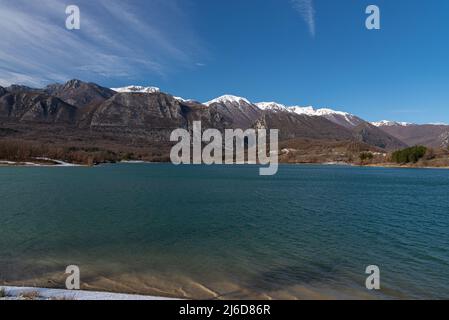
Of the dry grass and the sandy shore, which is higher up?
the dry grass

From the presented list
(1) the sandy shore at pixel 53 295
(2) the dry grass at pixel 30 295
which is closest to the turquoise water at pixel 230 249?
(1) the sandy shore at pixel 53 295

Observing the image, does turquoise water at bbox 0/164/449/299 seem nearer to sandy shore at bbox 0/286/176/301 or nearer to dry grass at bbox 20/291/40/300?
sandy shore at bbox 0/286/176/301

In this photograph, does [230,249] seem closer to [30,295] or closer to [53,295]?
[53,295]

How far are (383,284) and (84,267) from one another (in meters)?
20.5

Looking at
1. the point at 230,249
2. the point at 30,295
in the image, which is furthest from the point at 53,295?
the point at 230,249

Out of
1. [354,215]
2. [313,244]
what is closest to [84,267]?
[313,244]

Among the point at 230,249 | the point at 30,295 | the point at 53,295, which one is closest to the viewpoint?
the point at 30,295

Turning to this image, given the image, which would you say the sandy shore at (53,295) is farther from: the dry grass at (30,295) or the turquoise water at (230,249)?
the turquoise water at (230,249)

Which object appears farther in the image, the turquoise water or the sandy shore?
the turquoise water

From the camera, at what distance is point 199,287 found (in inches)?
869

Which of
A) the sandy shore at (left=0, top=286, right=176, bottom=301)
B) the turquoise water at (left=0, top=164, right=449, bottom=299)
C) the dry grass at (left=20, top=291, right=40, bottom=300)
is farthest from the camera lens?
the turquoise water at (left=0, top=164, right=449, bottom=299)

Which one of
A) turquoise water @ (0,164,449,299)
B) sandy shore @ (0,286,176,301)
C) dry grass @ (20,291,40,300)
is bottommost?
turquoise water @ (0,164,449,299)

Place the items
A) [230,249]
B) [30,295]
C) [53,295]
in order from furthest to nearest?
[230,249] < [53,295] < [30,295]

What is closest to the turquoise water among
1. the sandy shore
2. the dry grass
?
the sandy shore
